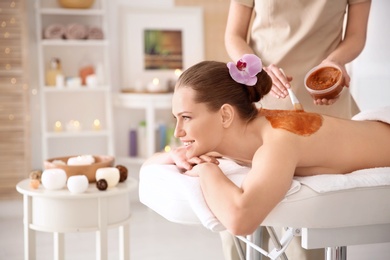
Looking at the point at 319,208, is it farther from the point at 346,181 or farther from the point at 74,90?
the point at 74,90

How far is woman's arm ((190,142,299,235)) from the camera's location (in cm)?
121

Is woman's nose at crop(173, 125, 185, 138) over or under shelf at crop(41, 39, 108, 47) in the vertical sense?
under

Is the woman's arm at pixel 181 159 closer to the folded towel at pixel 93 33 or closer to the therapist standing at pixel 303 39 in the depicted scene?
the therapist standing at pixel 303 39

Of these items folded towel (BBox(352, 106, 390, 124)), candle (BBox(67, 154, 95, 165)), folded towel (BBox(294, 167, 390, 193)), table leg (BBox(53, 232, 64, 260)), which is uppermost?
folded towel (BBox(352, 106, 390, 124))

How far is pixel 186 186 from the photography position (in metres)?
1.30

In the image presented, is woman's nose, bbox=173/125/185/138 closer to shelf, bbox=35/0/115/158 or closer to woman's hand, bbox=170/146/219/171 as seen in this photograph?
woman's hand, bbox=170/146/219/171

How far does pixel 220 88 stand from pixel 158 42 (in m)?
3.75

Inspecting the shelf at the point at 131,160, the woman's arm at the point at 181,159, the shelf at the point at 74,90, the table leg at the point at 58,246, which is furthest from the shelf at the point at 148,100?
the woman's arm at the point at 181,159

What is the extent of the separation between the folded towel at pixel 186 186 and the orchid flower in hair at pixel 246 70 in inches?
8.3

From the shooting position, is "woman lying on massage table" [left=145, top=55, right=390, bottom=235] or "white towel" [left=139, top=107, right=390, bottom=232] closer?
"white towel" [left=139, top=107, right=390, bottom=232]

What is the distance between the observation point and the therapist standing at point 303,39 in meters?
2.01

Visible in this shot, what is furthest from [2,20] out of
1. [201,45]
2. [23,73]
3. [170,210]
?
[170,210]

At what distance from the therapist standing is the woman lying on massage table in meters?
0.49

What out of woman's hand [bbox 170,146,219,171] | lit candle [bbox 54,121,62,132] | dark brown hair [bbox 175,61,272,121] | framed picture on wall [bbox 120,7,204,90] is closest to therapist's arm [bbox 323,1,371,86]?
dark brown hair [bbox 175,61,272,121]
